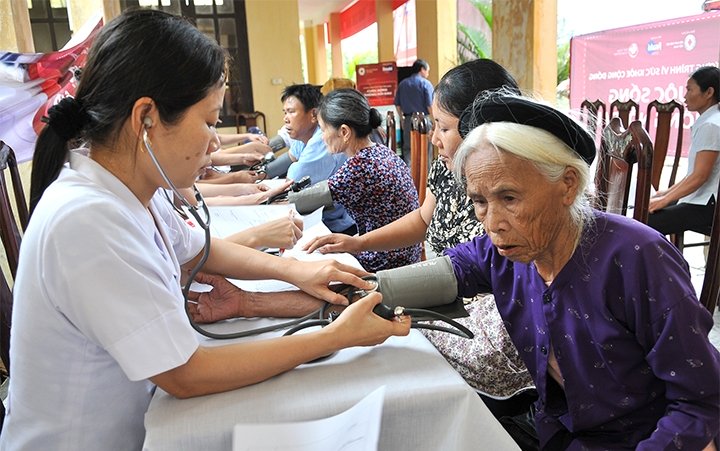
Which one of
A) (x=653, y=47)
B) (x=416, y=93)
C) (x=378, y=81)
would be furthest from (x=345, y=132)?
(x=378, y=81)

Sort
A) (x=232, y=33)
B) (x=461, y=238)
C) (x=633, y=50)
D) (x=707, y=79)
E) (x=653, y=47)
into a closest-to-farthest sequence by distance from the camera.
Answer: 1. (x=461, y=238)
2. (x=707, y=79)
3. (x=653, y=47)
4. (x=633, y=50)
5. (x=232, y=33)

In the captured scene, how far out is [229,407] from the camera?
0.69 m

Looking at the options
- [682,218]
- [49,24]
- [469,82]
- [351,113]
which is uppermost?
[49,24]

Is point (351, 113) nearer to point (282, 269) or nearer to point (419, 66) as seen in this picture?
point (282, 269)

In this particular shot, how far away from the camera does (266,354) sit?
744 mm

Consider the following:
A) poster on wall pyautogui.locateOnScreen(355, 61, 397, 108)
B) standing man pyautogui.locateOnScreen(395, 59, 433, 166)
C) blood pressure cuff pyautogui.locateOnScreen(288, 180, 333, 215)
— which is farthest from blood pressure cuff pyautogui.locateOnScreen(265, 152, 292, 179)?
poster on wall pyautogui.locateOnScreen(355, 61, 397, 108)

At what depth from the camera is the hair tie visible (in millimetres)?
780

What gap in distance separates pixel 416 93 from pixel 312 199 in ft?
16.2

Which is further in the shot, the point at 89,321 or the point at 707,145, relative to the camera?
the point at 707,145

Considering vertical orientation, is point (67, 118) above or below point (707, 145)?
above

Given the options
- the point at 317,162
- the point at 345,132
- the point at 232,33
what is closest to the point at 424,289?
the point at 345,132

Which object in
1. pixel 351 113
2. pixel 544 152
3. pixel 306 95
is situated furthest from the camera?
pixel 306 95

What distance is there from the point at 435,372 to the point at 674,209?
2450mm

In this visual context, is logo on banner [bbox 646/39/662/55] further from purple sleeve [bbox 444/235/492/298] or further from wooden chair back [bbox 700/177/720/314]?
purple sleeve [bbox 444/235/492/298]
